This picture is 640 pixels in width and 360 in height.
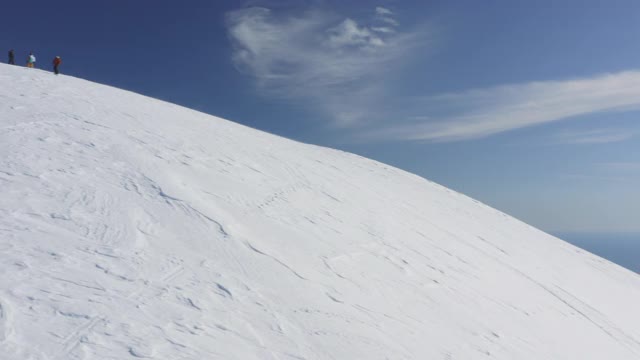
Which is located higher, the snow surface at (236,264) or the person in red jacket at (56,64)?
the person in red jacket at (56,64)

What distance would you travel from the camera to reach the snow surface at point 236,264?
4.61m

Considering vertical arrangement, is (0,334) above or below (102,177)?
below

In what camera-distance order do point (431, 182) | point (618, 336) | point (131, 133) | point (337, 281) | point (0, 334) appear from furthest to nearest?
1. point (431, 182)
2. point (131, 133)
3. point (618, 336)
4. point (337, 281)
5. point (0, 334)

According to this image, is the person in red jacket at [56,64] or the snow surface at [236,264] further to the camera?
the person in red jacket at [56,64]

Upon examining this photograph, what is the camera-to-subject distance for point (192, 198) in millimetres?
7930

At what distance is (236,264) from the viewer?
619 cm

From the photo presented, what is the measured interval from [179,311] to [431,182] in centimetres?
1533

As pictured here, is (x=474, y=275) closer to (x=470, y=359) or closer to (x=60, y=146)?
(x=470, y=359)

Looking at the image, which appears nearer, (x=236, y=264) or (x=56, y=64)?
(x=236, y=264)

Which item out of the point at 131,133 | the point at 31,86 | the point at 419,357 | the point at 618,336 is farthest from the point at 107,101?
the point at 618,336

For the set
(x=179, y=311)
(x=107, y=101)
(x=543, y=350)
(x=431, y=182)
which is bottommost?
(x=179, y=311)

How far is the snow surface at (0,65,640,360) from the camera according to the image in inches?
182

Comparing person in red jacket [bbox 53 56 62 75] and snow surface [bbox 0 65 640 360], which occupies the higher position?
person in red jacket [bbox 53 56 62 75]

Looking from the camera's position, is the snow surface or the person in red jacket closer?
the snow surface
